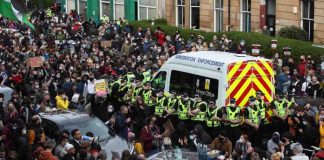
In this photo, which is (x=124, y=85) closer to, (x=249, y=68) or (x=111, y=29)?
(x=249, y=68)

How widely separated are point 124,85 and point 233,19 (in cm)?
1699

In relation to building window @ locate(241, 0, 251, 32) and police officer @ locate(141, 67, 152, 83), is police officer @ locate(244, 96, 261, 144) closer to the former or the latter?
police officer @ locate(141, 67, 152, 83)

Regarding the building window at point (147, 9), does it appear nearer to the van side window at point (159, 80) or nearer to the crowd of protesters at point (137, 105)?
the crowd of protesters at point (137, 105)

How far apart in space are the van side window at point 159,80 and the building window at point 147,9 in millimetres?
22114

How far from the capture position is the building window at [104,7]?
47781mm

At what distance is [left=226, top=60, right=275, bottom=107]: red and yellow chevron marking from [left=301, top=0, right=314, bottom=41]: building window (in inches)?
585

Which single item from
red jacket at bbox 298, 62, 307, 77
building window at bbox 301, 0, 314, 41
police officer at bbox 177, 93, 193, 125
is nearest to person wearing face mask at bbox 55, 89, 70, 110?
police officer at bbox 177, 93, 193, 125

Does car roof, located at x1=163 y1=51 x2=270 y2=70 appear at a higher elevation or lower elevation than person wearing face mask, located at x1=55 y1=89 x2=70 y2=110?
higher

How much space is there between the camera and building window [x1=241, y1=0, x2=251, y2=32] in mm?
37125

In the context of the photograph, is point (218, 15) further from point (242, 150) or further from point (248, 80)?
point (242, 150)

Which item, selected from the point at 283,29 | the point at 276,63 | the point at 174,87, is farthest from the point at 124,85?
the point at 283,29

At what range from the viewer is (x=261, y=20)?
119 ft

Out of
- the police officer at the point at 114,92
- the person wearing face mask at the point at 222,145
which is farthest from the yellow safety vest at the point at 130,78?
the person wearing face mask at the point at 222,145

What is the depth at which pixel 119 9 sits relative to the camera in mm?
46656
